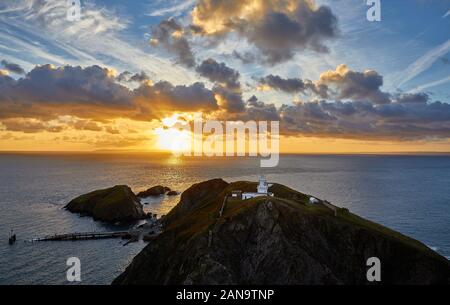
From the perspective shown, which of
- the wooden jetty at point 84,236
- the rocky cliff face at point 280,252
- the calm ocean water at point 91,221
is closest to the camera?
the rocky cliff face at point 280,252

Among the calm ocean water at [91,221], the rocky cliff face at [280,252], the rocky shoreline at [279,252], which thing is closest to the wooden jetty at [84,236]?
the calm ocean water at [91,221]

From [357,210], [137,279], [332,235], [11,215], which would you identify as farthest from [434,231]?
[11,215]

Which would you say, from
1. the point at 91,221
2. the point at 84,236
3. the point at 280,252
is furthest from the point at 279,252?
the point at 91,221

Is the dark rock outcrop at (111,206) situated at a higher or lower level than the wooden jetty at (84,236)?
higher

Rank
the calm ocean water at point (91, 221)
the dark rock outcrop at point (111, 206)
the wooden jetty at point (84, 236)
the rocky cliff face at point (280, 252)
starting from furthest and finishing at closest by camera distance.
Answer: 1. the dark rock outcrop at point (111, 206)
2. the wooden jetty at point (84, 236)
3. the calm ocean water at point (91, 221)
4. the rocky cliff face at point (280, 252)

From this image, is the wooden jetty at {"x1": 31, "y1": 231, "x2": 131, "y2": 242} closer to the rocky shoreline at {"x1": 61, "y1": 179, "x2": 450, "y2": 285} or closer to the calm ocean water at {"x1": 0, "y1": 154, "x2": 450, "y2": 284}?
the calm ocean water at {"x1": 0, "y1": 154, "x2": 450, "y2": 284}

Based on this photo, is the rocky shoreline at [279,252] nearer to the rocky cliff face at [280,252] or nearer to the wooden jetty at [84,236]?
the rocky cliff face at [280,252]
